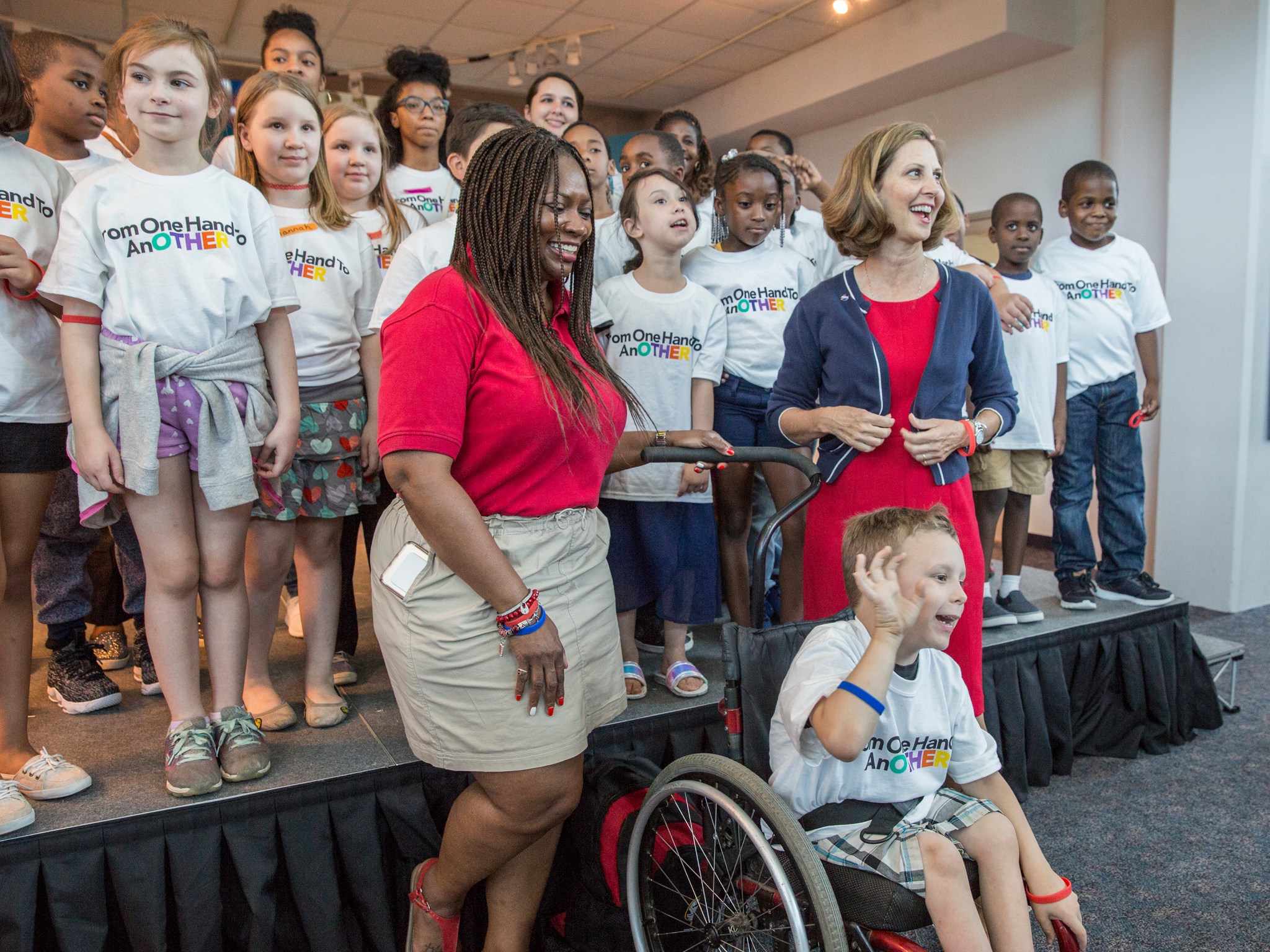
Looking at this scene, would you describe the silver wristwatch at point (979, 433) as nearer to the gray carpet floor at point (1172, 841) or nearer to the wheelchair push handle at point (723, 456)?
the wheelchair push handle at point (723, 456)

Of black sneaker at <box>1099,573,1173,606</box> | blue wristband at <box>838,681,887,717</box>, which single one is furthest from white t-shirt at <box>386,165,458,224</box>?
black sneaker at <box>1099,573,1173,606</box>

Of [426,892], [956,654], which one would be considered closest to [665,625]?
[956,654]

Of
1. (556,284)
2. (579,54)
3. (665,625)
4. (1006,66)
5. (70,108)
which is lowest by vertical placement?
(665,625)

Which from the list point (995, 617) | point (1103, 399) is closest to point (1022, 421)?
point (1103, 399)

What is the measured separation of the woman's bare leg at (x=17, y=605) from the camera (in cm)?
169

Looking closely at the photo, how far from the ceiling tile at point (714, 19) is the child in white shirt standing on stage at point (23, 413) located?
4.80 metres

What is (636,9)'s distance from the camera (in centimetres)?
576

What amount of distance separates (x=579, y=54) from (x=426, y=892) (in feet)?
19.6

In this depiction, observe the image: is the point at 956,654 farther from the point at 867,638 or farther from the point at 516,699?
the point at 516,699

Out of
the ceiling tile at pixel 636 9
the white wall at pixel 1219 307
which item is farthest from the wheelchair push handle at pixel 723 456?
the ceiling tile at pixel 636 9

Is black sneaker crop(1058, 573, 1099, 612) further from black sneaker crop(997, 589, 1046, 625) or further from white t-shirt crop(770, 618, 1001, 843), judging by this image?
white t-shirt crop(770, 618, 1001, 843)

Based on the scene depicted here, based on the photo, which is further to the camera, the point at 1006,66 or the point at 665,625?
the point at 1006,66

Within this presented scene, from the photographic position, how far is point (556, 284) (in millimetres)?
1512

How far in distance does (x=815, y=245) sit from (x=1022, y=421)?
3.00ft
